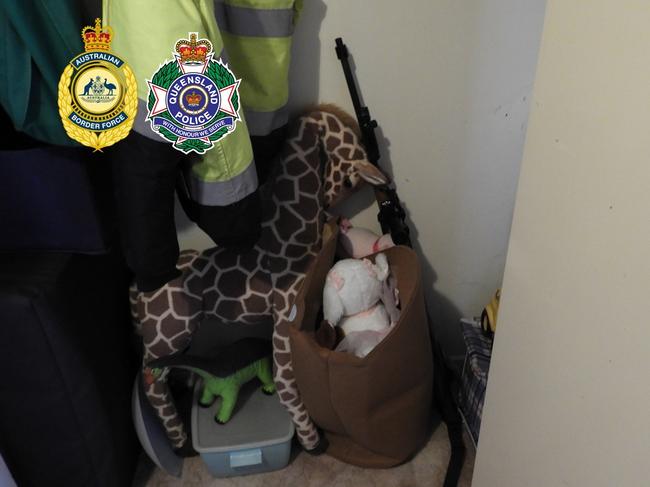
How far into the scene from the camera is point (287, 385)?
4.29ft

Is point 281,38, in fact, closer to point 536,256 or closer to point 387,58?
point 387,58

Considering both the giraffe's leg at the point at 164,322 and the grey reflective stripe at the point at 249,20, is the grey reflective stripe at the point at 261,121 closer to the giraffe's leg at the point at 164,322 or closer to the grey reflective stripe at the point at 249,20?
the grey reflective stripe at the point at 249,20

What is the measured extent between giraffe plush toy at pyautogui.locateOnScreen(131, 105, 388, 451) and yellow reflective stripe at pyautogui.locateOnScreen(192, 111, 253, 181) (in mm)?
341

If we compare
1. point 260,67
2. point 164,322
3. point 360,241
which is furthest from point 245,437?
point 260,67

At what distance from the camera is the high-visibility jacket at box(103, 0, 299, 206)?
73cm

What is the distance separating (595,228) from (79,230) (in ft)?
2.78

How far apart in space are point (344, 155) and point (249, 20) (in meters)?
0.40

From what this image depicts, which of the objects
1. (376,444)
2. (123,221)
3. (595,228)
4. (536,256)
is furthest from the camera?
(376,444)

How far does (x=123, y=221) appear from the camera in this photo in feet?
2.85

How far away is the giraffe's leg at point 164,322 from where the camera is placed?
1.23 m

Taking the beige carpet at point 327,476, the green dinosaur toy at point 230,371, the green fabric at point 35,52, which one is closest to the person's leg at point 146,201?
the green fabric at point 35,52

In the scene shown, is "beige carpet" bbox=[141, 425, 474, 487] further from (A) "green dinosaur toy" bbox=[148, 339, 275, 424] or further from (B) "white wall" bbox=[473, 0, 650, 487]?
(B) "white wall" bbox=[473, 0, 650, 487]

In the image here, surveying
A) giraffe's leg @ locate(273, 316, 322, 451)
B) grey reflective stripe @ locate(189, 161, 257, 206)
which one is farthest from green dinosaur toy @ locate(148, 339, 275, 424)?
grey reflective stripe @ locate(189, 161, 257, 206)

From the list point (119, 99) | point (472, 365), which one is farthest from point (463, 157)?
point (119, 99)
